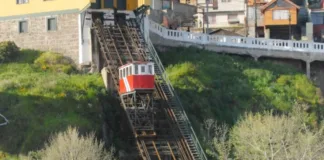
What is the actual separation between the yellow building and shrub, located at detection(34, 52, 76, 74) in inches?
25.4

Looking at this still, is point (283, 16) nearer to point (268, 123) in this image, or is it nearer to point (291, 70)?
point (291, 70)

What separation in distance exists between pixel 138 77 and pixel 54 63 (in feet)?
31.1

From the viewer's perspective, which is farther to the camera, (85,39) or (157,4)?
(157,4)

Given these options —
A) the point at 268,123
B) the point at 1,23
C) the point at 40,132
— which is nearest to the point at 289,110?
the point at 268,123

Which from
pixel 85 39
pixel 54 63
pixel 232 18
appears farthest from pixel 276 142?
pixel 232 18

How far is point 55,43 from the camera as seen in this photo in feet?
168

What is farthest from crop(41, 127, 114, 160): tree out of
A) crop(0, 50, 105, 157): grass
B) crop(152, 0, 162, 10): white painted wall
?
crop(152, 0, 162, 10): white painted wall

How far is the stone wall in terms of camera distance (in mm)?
50375

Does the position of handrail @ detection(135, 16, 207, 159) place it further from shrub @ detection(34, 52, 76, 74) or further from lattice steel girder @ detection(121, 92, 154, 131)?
shrub @ detection(34, 52, 76, 74)

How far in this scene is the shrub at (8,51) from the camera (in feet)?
163

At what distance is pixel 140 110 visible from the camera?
1642 inches

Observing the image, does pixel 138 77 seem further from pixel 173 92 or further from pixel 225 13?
pixel 225 13

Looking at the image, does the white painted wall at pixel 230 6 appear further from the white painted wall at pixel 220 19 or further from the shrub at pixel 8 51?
the shrub at pixel 8 51

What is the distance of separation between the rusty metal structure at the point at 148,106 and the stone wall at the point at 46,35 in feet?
7.01
